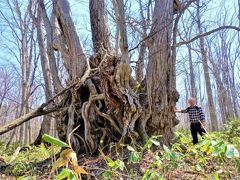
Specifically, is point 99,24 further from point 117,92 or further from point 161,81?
point 161,81

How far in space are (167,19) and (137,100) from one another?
1468 mm

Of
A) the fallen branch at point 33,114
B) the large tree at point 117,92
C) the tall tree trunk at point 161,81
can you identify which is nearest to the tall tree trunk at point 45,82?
the large tree at point 117,92

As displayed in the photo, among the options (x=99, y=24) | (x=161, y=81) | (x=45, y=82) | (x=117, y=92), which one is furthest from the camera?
(x=45, y=82)

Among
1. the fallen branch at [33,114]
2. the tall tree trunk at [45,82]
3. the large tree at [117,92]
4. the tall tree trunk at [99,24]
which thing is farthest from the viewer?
the tall tree trunk at [45,82]

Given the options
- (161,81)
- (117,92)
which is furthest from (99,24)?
(161,81)

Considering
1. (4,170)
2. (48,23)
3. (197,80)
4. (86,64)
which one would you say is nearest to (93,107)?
(86,64)

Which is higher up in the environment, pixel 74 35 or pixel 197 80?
pixel 197 80

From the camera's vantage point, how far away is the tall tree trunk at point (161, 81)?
14.8 ft

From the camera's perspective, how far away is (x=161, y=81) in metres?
4.54

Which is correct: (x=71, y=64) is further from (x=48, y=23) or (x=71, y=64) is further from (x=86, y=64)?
(x=48, y=23)

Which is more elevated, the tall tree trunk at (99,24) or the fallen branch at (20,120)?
the tall tree trunk at (99,24)

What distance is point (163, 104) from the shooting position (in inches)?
177

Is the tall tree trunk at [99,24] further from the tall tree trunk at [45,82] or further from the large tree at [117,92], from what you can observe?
the tall tree trunk at [45,82]

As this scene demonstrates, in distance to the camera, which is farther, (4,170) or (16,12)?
(16,12)
